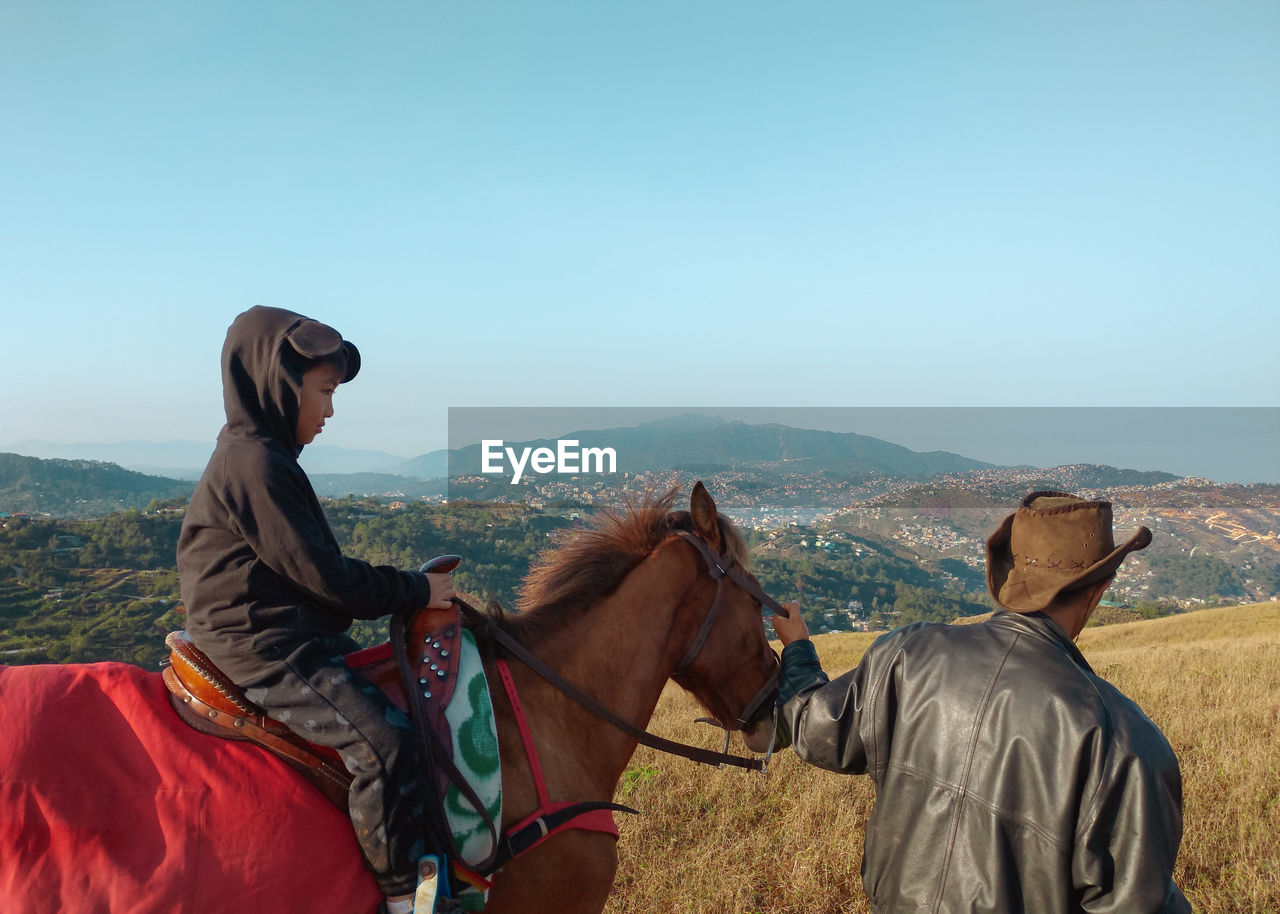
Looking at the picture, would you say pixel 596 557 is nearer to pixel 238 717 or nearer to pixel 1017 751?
pixel 238 717

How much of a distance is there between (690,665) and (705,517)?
71 centimetres

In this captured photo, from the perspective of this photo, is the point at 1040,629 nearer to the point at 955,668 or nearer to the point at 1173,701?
the point at 955,668

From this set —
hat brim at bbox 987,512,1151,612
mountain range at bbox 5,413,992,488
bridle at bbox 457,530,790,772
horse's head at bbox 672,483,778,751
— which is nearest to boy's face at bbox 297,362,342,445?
bridle at bbox 457,530,790,772

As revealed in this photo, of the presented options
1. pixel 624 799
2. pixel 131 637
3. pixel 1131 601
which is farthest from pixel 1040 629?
pixel 1131 601

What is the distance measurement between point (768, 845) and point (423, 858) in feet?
11.4

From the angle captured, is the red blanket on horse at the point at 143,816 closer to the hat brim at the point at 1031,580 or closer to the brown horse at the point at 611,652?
the brown horse at the point at 611,652

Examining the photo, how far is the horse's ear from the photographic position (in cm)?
344

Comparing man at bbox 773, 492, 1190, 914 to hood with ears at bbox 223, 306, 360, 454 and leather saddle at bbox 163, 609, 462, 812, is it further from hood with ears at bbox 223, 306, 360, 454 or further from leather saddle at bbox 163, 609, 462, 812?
hood with ears at bbox 223, 306, 360, 454

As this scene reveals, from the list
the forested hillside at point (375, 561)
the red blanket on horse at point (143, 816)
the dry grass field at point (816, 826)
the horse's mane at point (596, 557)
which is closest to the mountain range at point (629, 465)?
the forested hillside at point (375, 561)

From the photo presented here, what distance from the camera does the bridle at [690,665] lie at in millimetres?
3061

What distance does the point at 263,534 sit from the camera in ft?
7.93

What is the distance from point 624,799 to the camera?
6.05m

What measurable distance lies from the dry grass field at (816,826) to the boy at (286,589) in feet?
9.25

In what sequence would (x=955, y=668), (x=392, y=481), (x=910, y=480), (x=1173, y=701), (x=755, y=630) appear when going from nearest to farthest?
(x=955, y=668), (x=755, y=630), (x=1173, y=701), (x=910, y=480), (x=392, y=481)
